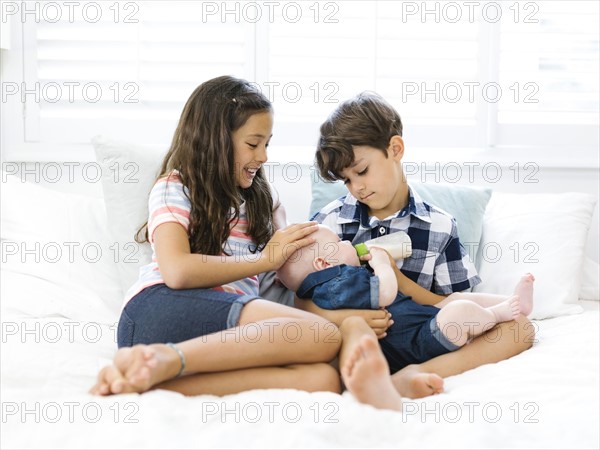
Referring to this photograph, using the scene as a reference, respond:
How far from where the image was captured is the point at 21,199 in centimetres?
193

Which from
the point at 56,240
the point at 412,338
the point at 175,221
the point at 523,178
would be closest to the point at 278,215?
the point at 175,221

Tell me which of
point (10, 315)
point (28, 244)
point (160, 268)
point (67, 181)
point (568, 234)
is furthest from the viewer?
point (67, 181)

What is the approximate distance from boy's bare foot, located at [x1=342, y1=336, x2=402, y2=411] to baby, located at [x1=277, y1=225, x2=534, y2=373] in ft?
1.10

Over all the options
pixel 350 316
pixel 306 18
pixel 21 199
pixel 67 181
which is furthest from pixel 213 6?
pixel 350 316

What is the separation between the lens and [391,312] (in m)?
1.57

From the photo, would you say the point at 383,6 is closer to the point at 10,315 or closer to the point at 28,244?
the point at 28,244

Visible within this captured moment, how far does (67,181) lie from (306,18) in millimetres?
901

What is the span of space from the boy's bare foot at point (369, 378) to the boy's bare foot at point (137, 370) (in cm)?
28

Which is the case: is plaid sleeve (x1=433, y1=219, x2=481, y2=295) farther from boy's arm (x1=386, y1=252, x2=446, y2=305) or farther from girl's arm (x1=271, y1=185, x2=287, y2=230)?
girl's arm (x1=271, y1=185, x2=287, y2=230)

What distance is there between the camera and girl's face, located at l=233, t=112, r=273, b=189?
1.62 metres

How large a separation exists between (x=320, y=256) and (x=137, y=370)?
0.57m

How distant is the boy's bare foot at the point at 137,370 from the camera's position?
1135mm

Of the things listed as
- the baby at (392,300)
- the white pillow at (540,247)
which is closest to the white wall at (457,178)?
the white pillow at (540,247)

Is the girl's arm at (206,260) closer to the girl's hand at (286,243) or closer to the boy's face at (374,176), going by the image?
the girl's hand at (286,243)
